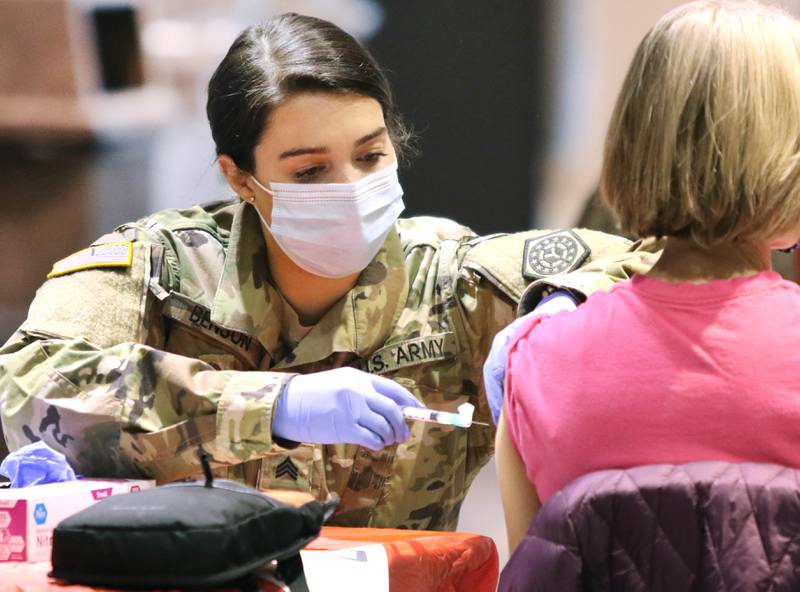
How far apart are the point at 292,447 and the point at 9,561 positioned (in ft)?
1.57

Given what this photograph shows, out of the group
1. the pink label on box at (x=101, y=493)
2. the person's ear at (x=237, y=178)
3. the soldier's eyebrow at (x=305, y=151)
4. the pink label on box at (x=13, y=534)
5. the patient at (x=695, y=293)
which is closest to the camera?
the patient at (x=695, y=293)

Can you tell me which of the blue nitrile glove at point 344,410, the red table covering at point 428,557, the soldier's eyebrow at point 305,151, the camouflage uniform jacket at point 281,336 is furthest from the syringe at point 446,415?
the soldier's eyebrow at point 305,151

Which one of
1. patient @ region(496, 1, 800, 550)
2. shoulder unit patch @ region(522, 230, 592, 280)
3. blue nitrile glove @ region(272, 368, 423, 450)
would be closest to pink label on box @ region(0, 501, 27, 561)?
blue nitrile glove @ region(272, 368, 423, 450)

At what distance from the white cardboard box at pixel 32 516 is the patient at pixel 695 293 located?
25.8 inches

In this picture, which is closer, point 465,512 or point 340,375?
point 340,375

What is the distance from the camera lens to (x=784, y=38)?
131 centimetres

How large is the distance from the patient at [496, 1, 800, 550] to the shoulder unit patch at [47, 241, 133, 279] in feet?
3.20

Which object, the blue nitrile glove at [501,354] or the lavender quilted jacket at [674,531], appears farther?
the blue nitrile glove at [501,354]

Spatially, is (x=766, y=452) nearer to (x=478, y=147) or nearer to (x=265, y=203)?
(x=265, y=203)

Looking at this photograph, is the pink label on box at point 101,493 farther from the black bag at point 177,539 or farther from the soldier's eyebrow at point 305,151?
the soldier's eyebrow at point 305,151

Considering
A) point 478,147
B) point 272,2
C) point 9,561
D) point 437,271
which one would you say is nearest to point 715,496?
point 9,561

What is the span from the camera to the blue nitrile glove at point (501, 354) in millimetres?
1624

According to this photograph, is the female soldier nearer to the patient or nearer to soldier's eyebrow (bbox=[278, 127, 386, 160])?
soldier's eyebrow (bbox=[278, 127, 386, 160])

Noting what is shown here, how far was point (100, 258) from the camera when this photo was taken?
212cm
